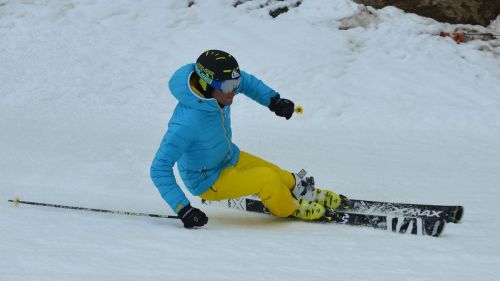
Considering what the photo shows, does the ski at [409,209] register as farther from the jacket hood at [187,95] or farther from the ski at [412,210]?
the jacket hood at [187,95]

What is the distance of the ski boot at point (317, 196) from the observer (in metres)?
5.82

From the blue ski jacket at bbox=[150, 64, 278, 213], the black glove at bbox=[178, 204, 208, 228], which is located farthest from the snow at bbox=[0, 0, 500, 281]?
the blue ski jacket at bbox=[150, 64, 278, 213]

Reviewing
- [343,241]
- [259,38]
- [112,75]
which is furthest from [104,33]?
[343,241]

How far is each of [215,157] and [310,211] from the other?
0.90 meters

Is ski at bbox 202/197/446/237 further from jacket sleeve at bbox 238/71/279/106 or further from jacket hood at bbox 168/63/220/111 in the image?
jacket hood at bbox 168/63/220/111

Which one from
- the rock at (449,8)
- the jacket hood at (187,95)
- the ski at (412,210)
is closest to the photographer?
the jacket hood at (187,95)

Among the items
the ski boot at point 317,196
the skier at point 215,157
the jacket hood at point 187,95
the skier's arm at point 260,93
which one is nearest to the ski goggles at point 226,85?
the skier at point 215,157

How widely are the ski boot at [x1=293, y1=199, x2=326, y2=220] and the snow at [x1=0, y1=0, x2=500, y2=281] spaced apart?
11 centimetres

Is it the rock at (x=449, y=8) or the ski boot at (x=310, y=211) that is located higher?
the rock at (x=449, y=8)

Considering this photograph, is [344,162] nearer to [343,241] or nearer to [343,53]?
[343,241]

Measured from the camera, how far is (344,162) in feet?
27.4

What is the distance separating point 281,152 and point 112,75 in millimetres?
4170

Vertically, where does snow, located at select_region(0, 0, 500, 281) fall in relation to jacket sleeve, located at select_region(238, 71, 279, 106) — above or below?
below

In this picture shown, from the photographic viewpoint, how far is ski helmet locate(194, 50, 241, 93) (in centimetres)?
512
